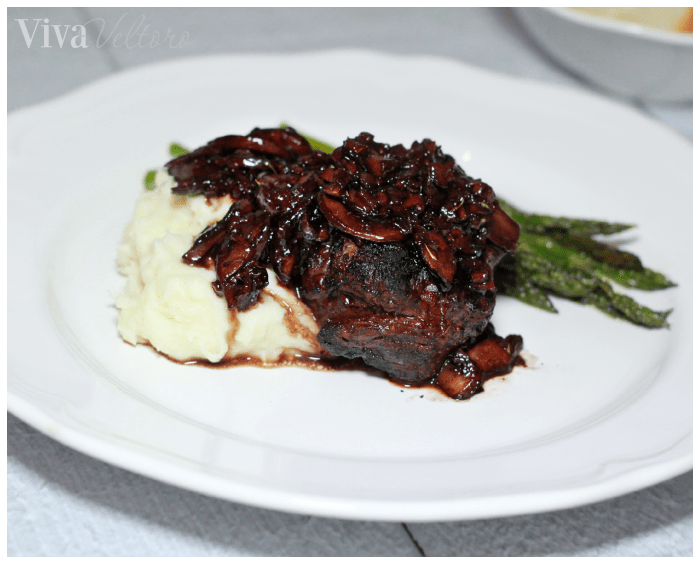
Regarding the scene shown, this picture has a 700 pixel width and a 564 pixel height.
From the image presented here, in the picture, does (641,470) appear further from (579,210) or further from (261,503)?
(579,210)

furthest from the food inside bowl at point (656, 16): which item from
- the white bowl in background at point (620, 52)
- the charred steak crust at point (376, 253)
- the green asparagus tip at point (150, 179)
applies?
the green asparagus tip at point (150, 179)

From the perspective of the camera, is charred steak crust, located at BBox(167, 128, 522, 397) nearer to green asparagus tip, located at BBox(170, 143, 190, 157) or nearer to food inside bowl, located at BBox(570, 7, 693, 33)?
green asparagus tip, located at BBox(170, 143, 190, 157)

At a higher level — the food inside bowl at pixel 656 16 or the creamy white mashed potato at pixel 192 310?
the food inside bowl at pixel 656 16

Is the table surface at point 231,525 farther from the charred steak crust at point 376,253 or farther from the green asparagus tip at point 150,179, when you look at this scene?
the green asparagus tip at point 150,179

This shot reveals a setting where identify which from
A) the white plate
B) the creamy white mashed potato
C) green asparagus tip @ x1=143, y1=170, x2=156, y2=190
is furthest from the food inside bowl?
the creamy white mashed potato

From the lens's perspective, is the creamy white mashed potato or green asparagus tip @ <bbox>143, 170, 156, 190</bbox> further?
green asparagus tip @ <bbox>143, 170, 156, 190</bbox>
